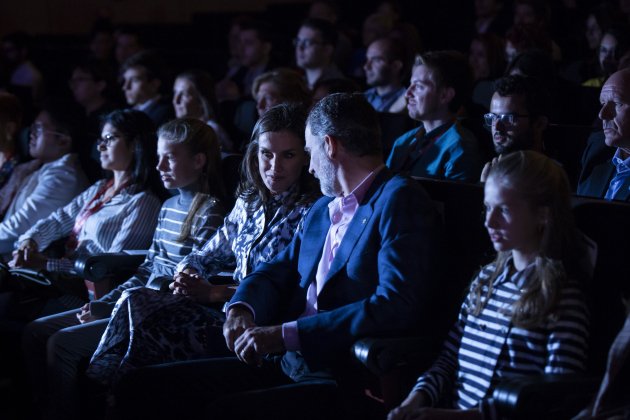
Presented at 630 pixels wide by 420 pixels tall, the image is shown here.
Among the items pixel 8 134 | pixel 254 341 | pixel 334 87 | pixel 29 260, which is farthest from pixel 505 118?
pixel 8 134

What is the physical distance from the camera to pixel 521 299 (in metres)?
1.75

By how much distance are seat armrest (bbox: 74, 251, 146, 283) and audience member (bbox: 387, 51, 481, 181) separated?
938 millimetres

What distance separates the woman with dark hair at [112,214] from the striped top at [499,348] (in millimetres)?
1542

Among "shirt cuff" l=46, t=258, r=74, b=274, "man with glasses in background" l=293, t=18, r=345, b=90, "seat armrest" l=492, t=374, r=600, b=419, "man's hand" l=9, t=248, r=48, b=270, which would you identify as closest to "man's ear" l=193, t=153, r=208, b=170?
"shirt cuff" l=46, t=258, r=74, b=274

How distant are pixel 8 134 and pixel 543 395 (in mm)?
3144

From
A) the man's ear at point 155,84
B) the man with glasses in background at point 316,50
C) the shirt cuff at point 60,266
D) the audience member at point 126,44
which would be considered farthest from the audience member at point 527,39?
the audience member at point 126,44

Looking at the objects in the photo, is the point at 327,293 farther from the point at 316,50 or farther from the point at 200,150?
the point at 316,50

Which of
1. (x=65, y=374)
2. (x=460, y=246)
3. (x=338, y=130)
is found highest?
(x=338, y=130)

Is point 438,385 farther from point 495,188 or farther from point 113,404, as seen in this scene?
point 113,404

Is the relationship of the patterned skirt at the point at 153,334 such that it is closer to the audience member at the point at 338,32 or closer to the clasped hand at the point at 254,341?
the clasped hand at the point at 254,341

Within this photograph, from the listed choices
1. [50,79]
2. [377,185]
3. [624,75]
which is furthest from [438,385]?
[50,79]

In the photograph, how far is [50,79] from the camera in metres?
6.75

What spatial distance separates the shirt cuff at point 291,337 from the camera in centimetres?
206

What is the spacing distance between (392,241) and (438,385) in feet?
1.10
